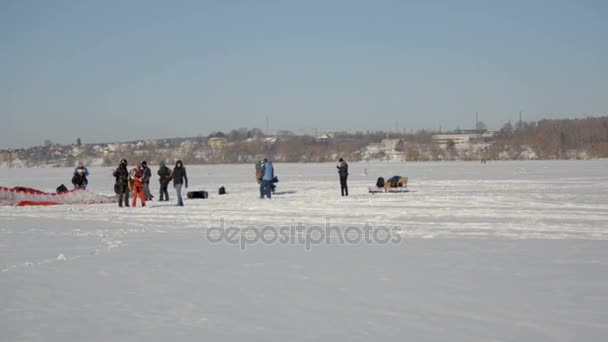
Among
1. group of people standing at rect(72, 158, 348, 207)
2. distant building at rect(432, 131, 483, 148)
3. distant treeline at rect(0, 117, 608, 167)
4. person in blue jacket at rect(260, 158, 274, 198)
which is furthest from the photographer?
distant building at rect(432, 131, 483, 148)

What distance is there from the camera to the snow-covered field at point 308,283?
503 cm

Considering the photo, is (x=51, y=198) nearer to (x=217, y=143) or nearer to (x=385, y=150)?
(x=385, y=150)

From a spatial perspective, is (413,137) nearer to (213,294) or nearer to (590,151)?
(590,151)

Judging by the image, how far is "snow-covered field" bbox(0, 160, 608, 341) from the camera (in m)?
5.03

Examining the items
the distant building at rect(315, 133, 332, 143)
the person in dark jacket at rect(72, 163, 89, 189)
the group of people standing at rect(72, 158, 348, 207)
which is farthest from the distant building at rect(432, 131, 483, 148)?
the person in dark jacket at rect(72, 163, 89, 189)

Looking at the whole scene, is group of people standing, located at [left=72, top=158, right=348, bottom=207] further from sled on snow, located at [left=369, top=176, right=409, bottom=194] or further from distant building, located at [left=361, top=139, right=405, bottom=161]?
distant building, located at [left=361, top=139, right=405, bottom=161]

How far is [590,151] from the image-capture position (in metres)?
114

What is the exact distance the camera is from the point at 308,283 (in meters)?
6.77

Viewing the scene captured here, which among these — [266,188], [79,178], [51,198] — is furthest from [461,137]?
[51,198]

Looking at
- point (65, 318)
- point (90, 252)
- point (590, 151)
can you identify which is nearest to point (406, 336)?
point (65, 318)

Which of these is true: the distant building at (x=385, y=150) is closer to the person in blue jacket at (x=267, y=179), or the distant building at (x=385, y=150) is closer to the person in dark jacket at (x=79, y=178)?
the person in blue jacket at (x=267, y=179)

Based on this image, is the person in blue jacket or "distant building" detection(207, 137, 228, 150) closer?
the person in blue jacket

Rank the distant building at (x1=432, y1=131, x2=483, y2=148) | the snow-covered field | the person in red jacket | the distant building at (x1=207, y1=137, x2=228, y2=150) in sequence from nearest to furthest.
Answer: the snow-covered field < the person in red jacket < the distant building at (x1=207, y1=137, x2=228, y2=150) < the distant building at (x1=432, y1=131, x2=483, y2=148)

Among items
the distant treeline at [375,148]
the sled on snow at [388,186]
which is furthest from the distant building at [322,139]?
the sled on snow at [388,186]
